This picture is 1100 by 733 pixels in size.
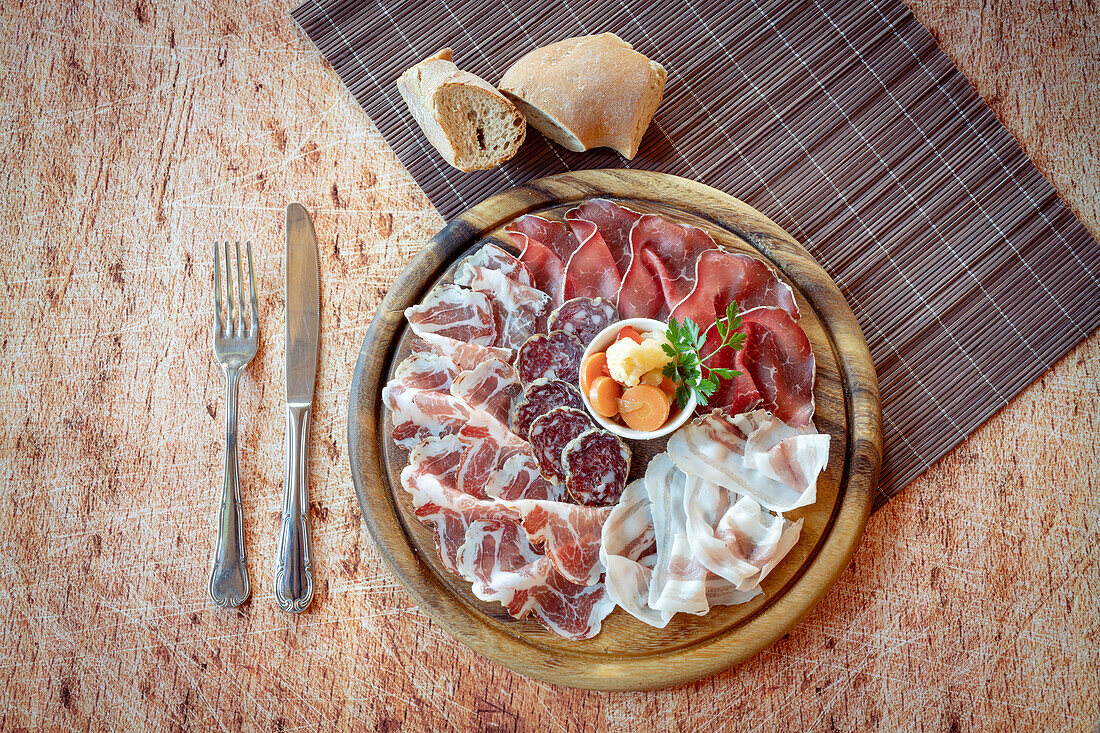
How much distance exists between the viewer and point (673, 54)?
2.00 metres

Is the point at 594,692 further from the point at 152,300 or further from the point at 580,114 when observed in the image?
the point at 152,300

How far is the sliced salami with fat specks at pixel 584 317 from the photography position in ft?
5.83

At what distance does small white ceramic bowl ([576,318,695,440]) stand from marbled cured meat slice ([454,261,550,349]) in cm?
20

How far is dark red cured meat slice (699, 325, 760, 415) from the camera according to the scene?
5.64 feet

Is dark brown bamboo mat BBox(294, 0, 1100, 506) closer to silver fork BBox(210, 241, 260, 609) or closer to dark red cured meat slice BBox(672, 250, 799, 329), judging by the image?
dark red cured meat slice BBox(672, 250, 799, 329)

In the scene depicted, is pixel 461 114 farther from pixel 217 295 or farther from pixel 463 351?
pixel 217 295

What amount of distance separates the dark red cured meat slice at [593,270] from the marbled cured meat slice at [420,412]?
432mm

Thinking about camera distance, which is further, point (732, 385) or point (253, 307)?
point (253, 307)

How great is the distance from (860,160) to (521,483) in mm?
1294

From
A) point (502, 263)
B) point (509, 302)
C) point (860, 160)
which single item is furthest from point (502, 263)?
point (860, 160)

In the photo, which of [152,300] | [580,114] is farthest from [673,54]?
[152,300]

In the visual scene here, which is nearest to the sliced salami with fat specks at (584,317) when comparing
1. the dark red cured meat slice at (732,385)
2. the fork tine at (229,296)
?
the dark red cured meat slice at (732,385)

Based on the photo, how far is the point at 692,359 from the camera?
1573 mm

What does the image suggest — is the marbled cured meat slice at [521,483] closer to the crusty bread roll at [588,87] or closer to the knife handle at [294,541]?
the knife handle at [294,541]
